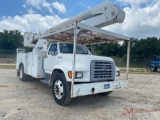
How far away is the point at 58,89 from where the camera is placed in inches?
223

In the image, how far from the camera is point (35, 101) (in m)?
5.98

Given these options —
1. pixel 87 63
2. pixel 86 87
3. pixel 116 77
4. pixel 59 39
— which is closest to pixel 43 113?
pixel 86 87

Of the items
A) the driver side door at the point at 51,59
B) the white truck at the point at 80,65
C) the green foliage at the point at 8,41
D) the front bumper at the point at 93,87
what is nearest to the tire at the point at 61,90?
the white truck at the point at 80,65

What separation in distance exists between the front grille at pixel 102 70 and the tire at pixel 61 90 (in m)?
0.88

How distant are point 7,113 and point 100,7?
482cm

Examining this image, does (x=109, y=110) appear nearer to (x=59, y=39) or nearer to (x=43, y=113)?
(x=43, y=113)

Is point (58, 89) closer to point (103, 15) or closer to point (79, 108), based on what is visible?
point (79, 108)

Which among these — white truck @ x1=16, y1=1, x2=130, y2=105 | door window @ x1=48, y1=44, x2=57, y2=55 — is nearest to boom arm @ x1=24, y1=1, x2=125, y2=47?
white truck @ x1=16, y1=1, x2=130, y2=105

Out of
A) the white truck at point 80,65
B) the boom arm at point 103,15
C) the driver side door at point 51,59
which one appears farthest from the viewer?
the driver side door at point 51,59

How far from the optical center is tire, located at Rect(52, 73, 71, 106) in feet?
17.2

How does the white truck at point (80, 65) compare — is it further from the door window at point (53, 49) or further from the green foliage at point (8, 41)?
the green foliage at point (8, 41)

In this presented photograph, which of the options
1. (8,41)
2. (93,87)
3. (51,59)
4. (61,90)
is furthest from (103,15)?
(8,41)

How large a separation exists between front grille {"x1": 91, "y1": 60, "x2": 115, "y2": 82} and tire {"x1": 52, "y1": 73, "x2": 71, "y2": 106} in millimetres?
883

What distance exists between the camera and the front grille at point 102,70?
555 centimetres
